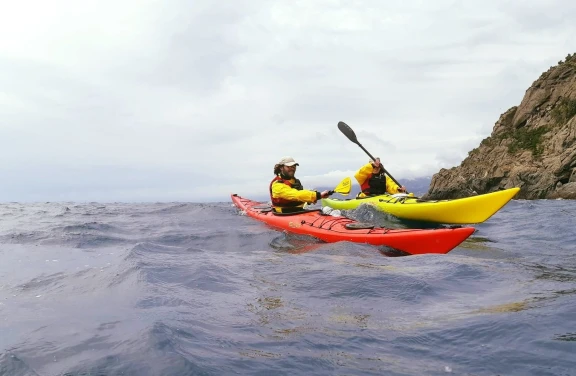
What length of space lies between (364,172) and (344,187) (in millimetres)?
3358

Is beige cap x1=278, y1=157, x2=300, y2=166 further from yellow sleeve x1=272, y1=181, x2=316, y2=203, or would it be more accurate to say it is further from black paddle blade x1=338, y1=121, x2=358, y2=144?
black paddle blade x1=338, y1=121, x2=358, y2=144

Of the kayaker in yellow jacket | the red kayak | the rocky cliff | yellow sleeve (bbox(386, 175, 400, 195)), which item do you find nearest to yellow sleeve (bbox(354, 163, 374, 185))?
the kayaker in yellow jacket

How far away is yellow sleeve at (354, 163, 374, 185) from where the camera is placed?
11.4 meters

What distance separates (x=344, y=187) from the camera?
8289mm

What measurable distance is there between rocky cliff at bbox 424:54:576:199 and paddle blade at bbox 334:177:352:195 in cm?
2109

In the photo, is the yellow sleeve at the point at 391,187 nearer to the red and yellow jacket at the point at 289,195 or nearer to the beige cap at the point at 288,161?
the red and yellow jacket at the point at 289,195

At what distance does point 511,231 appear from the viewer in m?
9.02

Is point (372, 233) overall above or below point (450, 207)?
below

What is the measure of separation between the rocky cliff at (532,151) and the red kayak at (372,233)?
21.7 meters

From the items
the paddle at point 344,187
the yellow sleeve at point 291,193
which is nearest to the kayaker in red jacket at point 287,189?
the yellow sleeve at point 291,193

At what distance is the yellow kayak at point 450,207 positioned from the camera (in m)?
7.73

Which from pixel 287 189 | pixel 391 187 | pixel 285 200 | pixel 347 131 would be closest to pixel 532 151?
pixel 347 131

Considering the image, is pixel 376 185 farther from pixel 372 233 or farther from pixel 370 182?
pixel 372 233

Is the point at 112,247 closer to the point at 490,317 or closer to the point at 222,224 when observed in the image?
the point at 222,224
